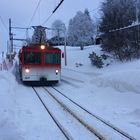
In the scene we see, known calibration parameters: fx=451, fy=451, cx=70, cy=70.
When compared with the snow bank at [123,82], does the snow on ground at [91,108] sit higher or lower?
lower

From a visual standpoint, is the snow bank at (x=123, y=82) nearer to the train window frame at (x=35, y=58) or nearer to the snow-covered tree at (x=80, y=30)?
the train window frame at (x=35, y=58)

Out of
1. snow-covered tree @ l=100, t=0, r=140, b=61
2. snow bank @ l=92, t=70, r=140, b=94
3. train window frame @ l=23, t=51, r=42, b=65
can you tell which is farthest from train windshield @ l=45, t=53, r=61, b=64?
snow-covered tree @ l=100, t=0, r=140, b=61

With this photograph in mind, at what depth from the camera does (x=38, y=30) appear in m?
47.8

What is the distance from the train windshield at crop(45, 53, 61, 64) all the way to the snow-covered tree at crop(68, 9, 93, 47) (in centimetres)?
5982

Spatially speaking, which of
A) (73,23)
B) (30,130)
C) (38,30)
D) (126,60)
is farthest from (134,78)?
(73,23)

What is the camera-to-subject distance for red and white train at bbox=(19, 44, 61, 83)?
3083 centimetres

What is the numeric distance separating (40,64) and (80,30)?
65.9 metres

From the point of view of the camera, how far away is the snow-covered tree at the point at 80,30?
94.9 meters

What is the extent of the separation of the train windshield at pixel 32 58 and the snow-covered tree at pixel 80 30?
6033 cm

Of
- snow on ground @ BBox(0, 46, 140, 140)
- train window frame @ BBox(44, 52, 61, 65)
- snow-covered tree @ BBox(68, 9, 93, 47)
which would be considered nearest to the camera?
snow on ground @ BBox(0, 46, 140, 140)

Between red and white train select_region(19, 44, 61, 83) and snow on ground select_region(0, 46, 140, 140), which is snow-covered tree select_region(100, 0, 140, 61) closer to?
red and white train select_region(19, 44, 61, 83)

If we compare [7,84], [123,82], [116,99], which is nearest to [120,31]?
[7,84]

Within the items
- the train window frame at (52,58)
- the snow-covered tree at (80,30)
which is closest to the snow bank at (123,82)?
the train window frame at (52,58)

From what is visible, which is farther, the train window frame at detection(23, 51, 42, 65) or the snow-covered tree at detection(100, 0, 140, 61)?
the snow-covered tree at detection(100, 0, 140, 61)
